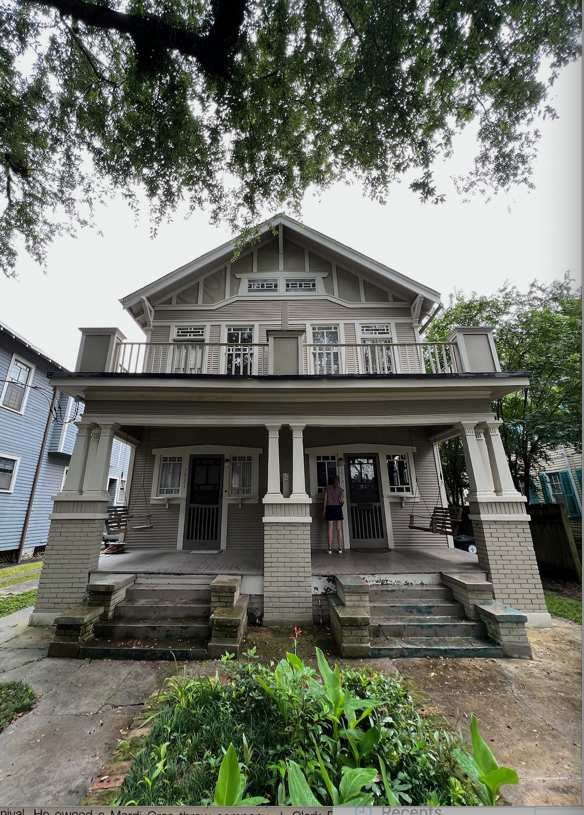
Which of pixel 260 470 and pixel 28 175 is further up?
pixel 28 175

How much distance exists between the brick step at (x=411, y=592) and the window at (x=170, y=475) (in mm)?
4782

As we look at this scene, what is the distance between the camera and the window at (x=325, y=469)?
7582mm

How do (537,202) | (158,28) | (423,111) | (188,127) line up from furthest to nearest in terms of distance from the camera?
(188,127) < (423,111) < (158,28) < (537,202)

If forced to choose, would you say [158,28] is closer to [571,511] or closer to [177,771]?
[177,771]

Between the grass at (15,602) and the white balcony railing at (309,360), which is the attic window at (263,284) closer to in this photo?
the white balcony railing at (309,360)

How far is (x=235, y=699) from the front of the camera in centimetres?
247

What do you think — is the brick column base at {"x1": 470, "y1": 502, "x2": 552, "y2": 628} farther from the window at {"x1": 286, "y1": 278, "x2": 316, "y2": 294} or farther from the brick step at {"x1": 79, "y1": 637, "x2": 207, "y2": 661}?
the window at {"x1": 286, "y1": 278, "x2": 316, "y2": 294}

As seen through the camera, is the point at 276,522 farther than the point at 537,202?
Yes

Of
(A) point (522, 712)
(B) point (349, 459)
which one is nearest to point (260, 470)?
(B) point (349, 459)

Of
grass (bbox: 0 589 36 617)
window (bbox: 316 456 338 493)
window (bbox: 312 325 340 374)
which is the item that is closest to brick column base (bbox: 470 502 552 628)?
window (bbox: 316 456 338 493)

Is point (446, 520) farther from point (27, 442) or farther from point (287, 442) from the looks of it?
point (27, 442)

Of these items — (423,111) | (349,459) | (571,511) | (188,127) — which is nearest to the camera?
(423,111)

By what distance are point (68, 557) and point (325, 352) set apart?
6.26 meters

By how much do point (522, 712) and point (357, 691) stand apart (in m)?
1.71
